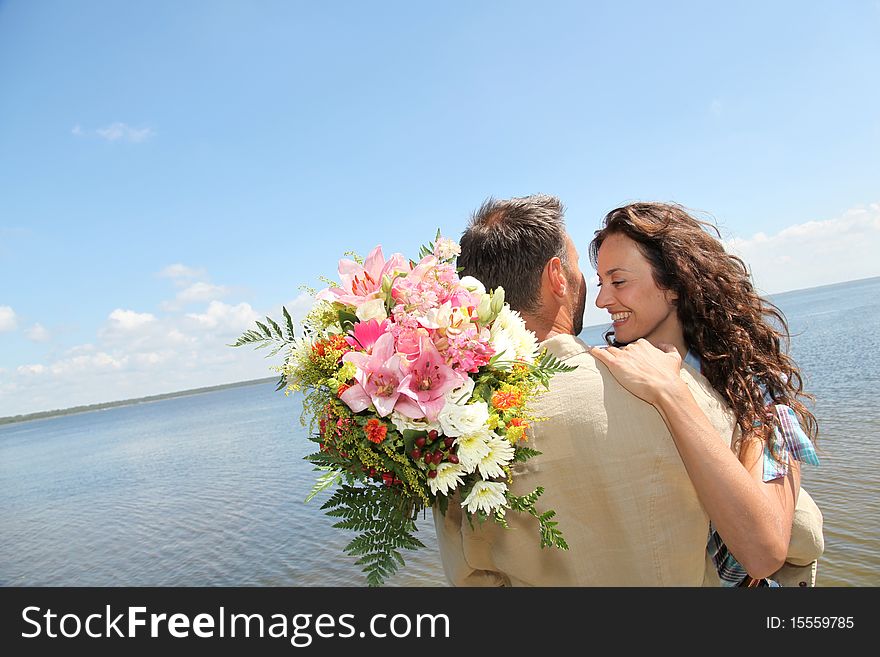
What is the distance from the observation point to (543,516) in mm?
2100

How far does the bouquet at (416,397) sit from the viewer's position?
2.06m

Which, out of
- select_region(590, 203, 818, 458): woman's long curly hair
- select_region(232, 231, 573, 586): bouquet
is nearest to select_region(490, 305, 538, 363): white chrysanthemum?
select_region(232, 231, 573, 586): bouquet

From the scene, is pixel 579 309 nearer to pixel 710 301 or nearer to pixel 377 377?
pixel 710 301

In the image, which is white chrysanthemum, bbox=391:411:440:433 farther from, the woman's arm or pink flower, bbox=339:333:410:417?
the woman's arm

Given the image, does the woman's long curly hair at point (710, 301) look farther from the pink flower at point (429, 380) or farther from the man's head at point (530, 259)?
the pink flower at point (429, 380)

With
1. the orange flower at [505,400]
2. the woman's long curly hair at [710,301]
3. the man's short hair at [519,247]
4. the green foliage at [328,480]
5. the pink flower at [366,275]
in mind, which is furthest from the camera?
the woman's long curly hair at [710,301]

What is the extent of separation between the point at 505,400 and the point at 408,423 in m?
0.34

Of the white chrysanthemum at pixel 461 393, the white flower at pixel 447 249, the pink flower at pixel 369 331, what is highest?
the white flower at pixel 447 249

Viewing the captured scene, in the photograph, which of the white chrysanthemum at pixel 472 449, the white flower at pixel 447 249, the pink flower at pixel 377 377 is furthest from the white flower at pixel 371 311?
the white chrysanthemum at pixel 472 449

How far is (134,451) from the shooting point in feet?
152

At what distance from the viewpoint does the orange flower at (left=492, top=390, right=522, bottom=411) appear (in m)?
2.13

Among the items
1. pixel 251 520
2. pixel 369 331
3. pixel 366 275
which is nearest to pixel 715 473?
pixel 369 331
